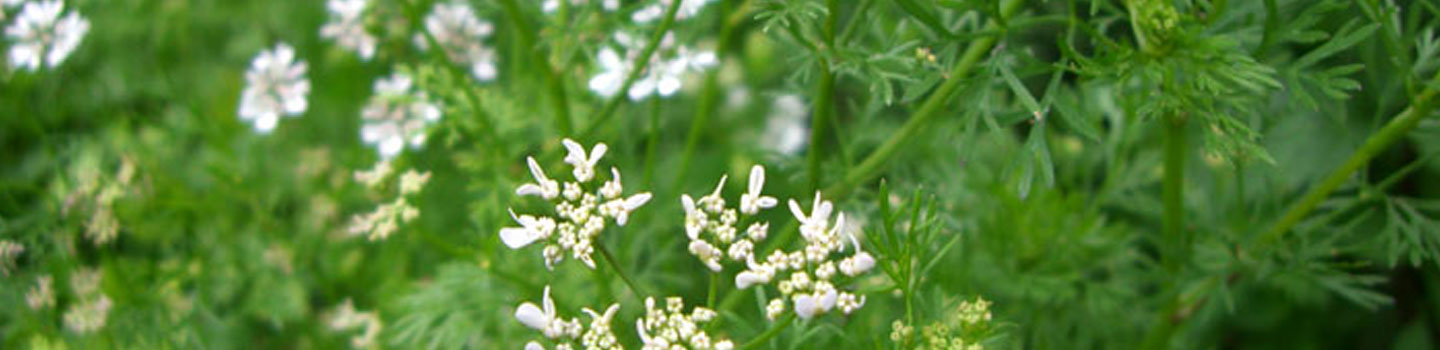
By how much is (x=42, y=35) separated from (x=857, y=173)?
4.65 ft

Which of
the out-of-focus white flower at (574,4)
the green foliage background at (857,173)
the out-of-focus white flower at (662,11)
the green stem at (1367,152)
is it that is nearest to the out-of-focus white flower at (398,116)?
the green foliage background at (857,173)

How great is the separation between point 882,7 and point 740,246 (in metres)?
0.47

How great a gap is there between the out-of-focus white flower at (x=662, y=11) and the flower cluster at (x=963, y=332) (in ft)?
2.12

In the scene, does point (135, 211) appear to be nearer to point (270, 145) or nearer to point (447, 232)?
point (270, 145)

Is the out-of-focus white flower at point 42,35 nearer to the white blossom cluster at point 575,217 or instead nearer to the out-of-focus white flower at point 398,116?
the out-of-focus white flower at point 398,116

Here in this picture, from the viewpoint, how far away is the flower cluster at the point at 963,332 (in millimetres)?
1405

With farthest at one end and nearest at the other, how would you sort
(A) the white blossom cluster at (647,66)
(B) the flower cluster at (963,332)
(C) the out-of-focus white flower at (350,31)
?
(C) the out-of-focus white flower at (350,31) → (A) the white blossom cluster at (647,66) → (B) the flower cluster at (963,332)

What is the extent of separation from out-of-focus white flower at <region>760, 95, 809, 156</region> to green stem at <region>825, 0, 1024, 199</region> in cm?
92

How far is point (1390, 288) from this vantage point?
2.59m

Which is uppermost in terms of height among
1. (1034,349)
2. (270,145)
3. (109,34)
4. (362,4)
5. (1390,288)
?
(109,34)

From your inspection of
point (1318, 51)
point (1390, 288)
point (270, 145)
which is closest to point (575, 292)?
point (270, 145)

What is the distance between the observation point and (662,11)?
6.48 feet

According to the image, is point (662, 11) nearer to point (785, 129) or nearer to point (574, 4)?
point (574, 4)

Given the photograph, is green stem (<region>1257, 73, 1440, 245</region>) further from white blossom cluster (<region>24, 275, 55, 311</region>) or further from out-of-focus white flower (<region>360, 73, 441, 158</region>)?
white blossom cluster (<region>24, 275, 55, 311</region>)
